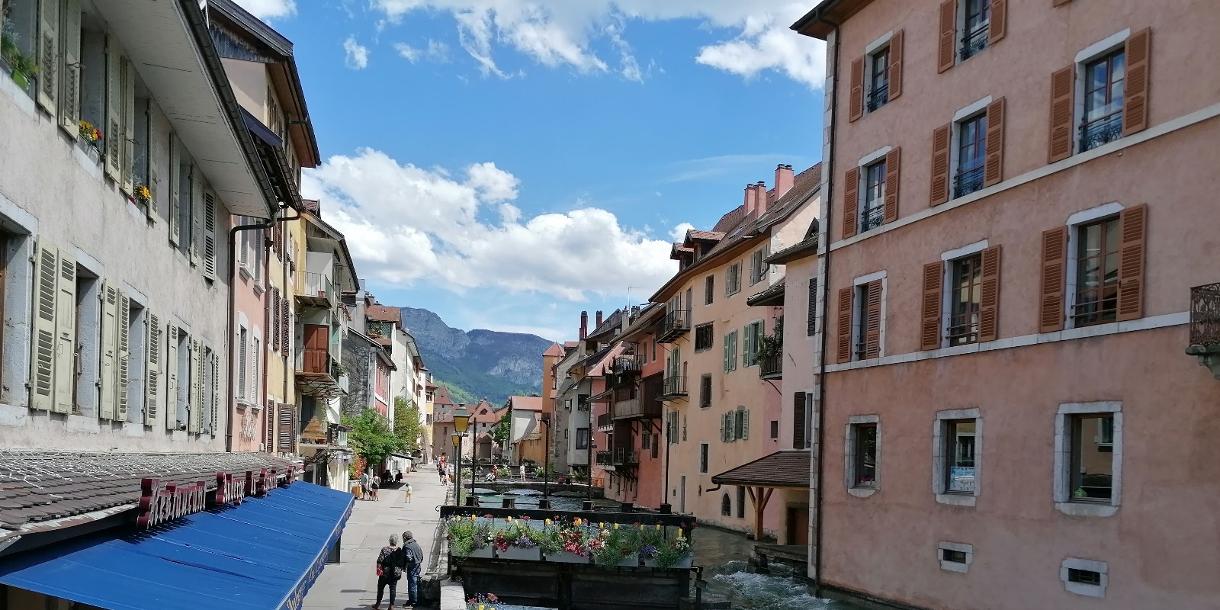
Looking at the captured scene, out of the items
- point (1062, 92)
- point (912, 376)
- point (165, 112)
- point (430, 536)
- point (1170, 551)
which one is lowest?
point (430, 536)

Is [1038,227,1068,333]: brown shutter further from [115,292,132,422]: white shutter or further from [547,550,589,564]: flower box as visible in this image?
[115,292,132,422]: white shutter

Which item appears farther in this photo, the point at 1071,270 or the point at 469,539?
the point at 469,539

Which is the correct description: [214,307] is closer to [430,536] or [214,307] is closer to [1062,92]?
[1062,92]

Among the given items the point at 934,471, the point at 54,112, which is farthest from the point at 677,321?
the point at 54,112

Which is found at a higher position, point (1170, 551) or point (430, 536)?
point (1170, 551)

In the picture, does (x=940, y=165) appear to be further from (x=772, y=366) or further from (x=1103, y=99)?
(x=772, y=366)

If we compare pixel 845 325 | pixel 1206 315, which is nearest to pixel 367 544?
pixel 845 325

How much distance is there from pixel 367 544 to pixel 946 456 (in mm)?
16274

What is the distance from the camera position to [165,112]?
42.3ft

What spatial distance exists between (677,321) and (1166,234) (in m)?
37.2

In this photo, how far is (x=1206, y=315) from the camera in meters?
14.4

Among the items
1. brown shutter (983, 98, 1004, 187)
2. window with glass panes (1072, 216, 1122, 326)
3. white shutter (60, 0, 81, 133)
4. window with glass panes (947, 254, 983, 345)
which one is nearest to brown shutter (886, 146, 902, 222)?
window with glass panes (947, 254, 983, 345)

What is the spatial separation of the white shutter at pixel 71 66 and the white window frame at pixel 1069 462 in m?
14.4

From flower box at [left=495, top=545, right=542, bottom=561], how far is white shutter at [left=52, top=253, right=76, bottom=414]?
581 inches
